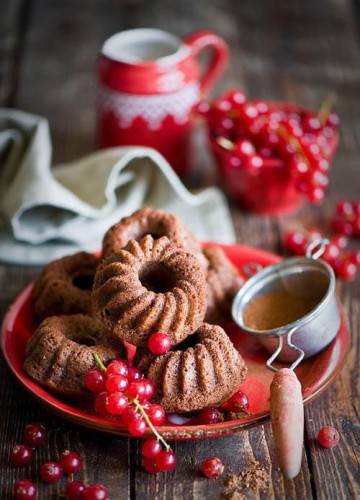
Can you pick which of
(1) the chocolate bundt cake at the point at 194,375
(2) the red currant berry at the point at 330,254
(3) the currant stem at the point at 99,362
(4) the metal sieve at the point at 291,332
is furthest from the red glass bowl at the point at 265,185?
(3) the currant stem at the point at 99,362

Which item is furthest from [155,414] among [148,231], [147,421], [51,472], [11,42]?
[11,42]

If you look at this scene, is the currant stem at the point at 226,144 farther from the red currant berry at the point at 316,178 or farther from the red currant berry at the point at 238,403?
the red currant berry at the point at 238,403

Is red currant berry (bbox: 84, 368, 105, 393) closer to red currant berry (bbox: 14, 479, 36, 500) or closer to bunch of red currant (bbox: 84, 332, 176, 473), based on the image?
bunch of red currant (bbox: 84, 332, 176, 473)

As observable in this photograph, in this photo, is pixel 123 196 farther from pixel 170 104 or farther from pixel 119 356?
pixel 119 356

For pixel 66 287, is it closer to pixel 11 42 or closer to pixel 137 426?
pixel 137 426

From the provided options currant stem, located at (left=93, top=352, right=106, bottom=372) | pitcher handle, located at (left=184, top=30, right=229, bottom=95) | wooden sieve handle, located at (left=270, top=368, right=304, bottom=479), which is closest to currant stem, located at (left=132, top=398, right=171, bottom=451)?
currant stem, located at (left=93, top=352, right=106, bottom=372)
